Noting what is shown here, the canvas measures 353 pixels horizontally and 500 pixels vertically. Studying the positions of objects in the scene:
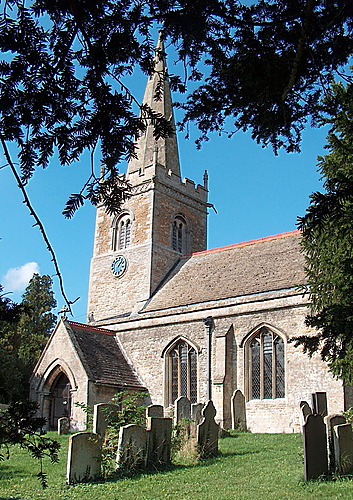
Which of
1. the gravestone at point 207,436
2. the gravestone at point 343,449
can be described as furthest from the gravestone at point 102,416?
the gravestone at point 343,449

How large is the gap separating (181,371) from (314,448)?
39.7 ft

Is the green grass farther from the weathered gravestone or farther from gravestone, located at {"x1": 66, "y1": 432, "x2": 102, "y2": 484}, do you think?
the weathered gravestone

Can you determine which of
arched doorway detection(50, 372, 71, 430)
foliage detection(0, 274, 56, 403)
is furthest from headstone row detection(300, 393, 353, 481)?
foliage detection(0, 274, 56, 403)

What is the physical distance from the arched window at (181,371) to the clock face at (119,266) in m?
6.31

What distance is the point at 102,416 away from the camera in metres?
9.98

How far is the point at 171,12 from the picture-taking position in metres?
4.01

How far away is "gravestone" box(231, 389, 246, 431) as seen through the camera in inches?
679

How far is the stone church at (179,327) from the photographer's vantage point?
1742 cm

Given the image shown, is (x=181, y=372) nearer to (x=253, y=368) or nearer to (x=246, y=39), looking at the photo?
(x=253, y=368)

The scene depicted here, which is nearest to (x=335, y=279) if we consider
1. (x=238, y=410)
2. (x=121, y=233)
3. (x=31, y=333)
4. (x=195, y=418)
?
(x=195, y=418)

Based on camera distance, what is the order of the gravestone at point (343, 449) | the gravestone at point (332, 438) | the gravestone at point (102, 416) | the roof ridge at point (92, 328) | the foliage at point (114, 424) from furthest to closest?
1. the roof ridge at point (92, 328)
2. the gravestone at point (102, 416)
3. the foliage at point (114, 424)
4. the gravestone at point (332, 438)
5. the gravestone at point (343, 449)

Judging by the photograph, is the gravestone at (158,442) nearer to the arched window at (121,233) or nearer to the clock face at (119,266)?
the clock face at (119,266)

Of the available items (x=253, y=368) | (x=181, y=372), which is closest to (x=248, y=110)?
(x=253, y=368)

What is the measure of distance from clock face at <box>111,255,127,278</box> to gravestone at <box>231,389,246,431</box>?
986 centimetres
